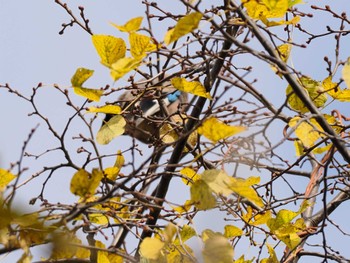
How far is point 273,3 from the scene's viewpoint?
1.45 meters

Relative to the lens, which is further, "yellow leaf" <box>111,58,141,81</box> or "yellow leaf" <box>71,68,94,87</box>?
"yellow leaf" <box>71,68,94,87</box>

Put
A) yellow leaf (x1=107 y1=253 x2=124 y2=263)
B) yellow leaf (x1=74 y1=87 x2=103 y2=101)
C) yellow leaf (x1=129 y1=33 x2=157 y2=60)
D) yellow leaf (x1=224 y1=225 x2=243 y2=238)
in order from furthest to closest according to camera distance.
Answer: yellow leaf (x1=224 y1=225 x2=243 y2=238) < yellow leaf (x1=107 y1=253 x2=124 y2=263) < yellow leaf (x1=74 y1=87 x2=103 y2=101) < yellow leaf (x1=129 y1=33 x2=157 y2=60)

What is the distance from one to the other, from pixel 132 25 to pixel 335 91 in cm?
65

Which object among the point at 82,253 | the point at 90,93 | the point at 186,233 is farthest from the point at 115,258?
the point at 90,93

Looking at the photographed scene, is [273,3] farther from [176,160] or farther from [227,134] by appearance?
[176,160]

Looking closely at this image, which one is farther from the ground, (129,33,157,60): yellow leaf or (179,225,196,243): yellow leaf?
(129,33,157,60): yellow leaf

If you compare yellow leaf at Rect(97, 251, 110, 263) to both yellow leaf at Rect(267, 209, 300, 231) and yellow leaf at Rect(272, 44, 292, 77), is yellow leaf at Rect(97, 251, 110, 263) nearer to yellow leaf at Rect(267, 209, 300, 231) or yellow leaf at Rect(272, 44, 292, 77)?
yellow leaf at Rect(267, 209, 300, 231)

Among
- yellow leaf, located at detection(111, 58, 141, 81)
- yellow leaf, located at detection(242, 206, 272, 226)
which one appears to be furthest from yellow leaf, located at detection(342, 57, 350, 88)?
yellow leaf, located at detection(242, 206, 272, 226)

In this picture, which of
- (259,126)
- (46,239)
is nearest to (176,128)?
(259,126)

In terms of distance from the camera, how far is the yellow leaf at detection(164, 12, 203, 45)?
132 centimetres

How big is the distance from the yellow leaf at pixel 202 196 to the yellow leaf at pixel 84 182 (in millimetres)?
190

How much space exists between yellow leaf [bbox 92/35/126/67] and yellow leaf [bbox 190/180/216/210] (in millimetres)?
346

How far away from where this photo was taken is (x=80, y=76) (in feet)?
5.03

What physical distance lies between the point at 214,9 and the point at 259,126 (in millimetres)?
385
